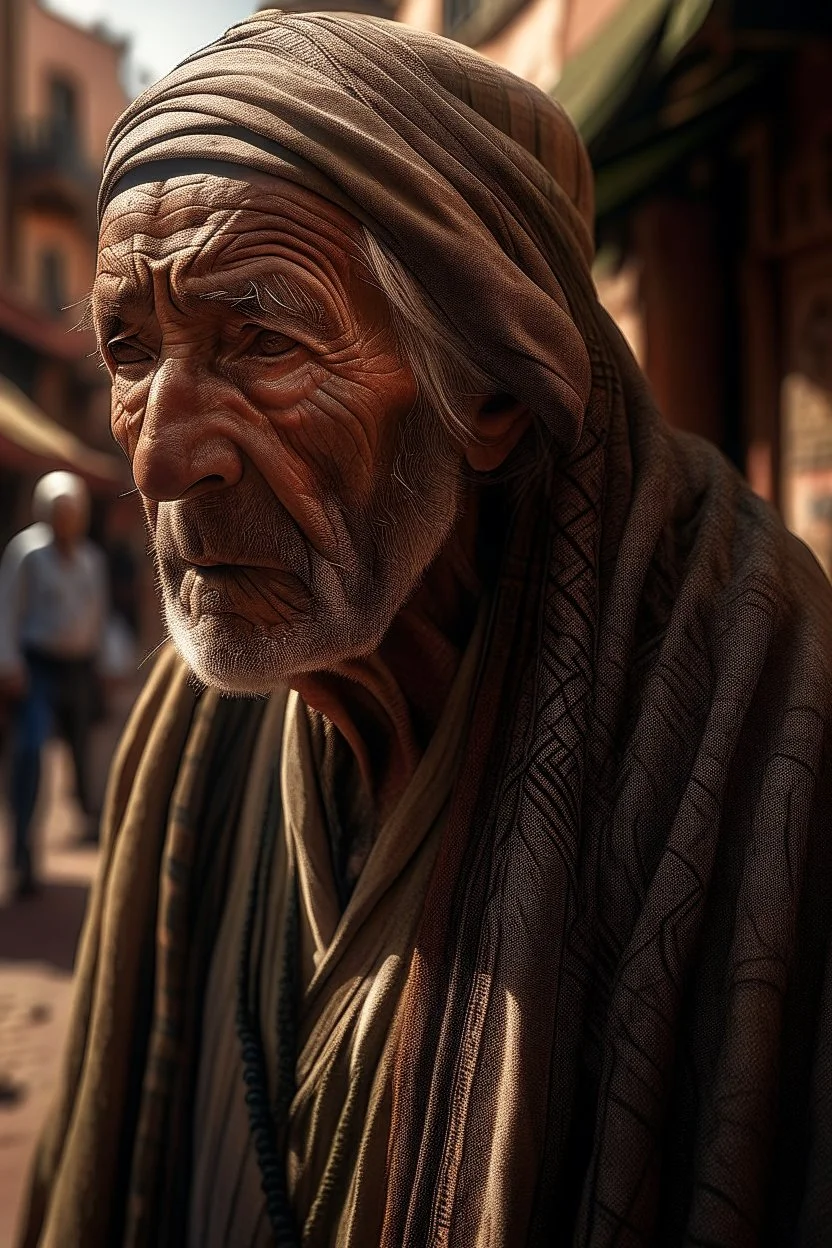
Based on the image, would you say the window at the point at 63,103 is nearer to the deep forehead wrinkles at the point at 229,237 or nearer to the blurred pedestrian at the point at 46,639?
the blurred pedestrian at the point at 46,639

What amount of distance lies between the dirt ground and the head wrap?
2.45 m

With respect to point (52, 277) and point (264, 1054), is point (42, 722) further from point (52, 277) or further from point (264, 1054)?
point (52, 277)

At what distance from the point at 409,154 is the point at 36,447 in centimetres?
1476

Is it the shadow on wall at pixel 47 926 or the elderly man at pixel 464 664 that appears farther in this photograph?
the shadow on wall at pixel 47 926

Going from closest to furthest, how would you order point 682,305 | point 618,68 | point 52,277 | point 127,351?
point 127,351 < point 618,68 < point 682,305 < point 52,277

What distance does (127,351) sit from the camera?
4.10 ft

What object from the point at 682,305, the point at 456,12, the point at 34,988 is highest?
the point at 456,12

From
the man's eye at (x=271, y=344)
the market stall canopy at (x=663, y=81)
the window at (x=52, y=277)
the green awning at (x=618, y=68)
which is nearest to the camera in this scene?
the man's eye at (x=271, y=344)

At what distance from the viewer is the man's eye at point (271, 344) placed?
1185 mm

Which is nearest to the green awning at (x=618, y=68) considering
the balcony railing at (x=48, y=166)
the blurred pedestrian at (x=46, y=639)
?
the blurred pedestrian at (x=46, y=639)

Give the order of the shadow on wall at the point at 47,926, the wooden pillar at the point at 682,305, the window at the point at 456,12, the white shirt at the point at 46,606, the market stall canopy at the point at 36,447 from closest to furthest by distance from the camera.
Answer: the wooden pillar at the point at 682,305, the shadow on wall at the point at 47,926, the white shirt at the point at 46,606, the window at the point at 456,12, the market stall canopy at the point at 36,447

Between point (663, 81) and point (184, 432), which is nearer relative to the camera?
point (184, 432)

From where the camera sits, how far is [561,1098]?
3.63ft

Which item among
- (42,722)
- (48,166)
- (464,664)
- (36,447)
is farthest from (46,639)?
(48,166)
